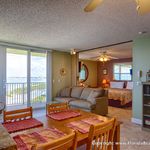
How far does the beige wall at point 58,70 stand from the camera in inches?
235

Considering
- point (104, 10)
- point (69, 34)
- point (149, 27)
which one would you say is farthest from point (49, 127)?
point (149, 27)

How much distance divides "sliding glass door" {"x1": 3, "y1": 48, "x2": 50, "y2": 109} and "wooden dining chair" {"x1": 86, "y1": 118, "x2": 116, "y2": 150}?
4.15 meters

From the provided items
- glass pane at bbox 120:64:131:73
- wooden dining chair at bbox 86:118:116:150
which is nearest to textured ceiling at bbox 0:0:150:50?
wooden dining chair at bbox 86:118:116:150

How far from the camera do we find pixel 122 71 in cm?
841

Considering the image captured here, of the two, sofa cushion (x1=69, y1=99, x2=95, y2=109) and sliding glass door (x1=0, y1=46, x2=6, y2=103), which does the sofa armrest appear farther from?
sliding glass door (x1=0, y1=46, x2=6, y2=103)

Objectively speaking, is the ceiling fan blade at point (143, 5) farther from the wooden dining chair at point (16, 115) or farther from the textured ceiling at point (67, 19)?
the wooden dining chair at point (16, 115)

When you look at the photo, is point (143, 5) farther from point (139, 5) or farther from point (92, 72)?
point (92, 72)

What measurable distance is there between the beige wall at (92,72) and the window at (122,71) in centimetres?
153

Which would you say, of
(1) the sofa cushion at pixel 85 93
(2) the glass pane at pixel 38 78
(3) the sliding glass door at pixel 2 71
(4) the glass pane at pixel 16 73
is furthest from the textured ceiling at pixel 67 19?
(1) the sofa cushion at pixel 85 93

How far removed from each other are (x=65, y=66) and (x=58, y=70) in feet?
1.38

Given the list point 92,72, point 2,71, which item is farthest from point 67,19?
point 92,72

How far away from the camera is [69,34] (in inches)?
147

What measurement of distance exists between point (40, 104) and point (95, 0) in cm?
510

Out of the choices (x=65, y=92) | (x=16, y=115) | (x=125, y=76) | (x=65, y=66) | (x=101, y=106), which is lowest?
(x=101, y=106)
